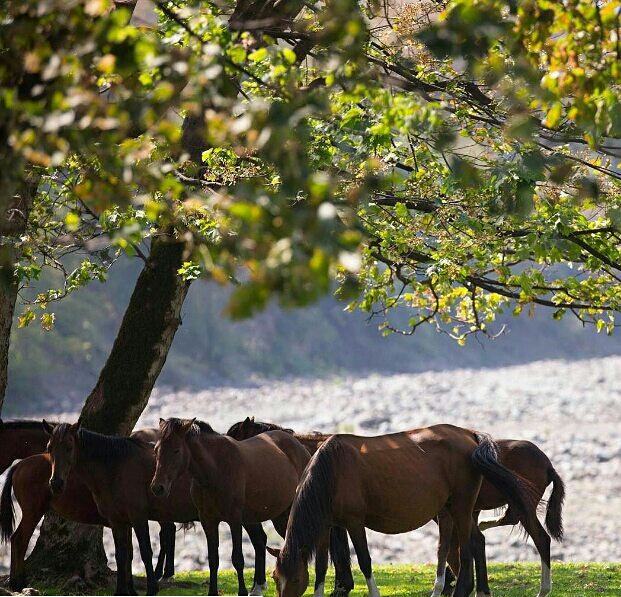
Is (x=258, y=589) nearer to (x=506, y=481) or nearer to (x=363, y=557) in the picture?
(x=363, y=557)

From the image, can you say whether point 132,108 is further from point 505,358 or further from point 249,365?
point 505,358

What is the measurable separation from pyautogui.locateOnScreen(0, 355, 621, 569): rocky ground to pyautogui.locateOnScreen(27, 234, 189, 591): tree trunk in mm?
10439

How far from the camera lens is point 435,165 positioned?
1056 centimetres

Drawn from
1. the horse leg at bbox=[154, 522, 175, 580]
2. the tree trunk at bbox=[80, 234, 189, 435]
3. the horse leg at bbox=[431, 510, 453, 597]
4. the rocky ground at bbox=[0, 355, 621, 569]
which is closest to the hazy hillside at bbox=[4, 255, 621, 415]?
the rocky ground at bbox=[0, 355, 621, 569]

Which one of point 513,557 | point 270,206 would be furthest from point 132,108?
point 513,557

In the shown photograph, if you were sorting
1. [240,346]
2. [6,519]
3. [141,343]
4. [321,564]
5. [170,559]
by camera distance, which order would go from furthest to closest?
[240,346] → [170,559] → [141,343] → [6,519] → [321,564]

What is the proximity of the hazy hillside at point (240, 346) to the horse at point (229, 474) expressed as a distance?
35.9m

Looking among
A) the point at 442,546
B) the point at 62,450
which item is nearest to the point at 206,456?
the point at 62,450

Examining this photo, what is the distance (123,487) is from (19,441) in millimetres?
2186

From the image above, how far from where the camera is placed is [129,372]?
449 inches

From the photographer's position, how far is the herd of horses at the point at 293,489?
30.2 ft

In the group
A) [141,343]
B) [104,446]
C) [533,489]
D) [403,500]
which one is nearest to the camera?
[403,500]

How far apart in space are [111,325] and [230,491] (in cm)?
4568

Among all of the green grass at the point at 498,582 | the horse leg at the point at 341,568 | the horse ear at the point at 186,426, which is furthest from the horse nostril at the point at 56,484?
the horse leg at the point at 341,568
